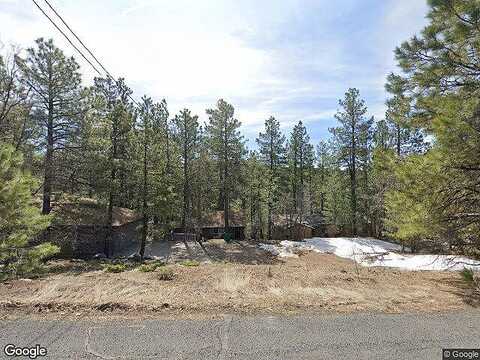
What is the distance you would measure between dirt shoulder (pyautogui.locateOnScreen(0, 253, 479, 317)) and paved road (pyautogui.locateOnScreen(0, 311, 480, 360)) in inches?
20.9

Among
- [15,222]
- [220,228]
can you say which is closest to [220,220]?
[220,228]

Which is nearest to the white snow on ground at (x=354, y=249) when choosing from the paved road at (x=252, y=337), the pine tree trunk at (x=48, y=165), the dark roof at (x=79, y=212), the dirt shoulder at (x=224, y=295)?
the dark roof at (x=79, y=212)

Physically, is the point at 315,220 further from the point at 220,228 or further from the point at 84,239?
the point at 84,239

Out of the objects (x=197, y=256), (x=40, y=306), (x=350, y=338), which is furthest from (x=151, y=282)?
(x=197, y=256)

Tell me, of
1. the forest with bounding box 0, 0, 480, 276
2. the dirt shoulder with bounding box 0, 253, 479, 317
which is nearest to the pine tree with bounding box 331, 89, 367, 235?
the forest with bounding box 0, 0, 480, 276

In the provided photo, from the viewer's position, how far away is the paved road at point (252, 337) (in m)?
4.39

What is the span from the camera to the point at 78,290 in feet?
22.6

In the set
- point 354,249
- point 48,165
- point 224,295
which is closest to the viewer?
point 224,295

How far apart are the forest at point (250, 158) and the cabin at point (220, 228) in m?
1.31

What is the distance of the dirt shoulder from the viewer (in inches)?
234

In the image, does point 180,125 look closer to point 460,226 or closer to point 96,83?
point 96,83

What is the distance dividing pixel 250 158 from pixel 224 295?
31.4 m

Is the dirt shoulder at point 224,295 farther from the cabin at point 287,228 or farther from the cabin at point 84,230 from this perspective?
the cabin at point 287,228

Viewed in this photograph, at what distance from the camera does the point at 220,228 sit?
123ft
